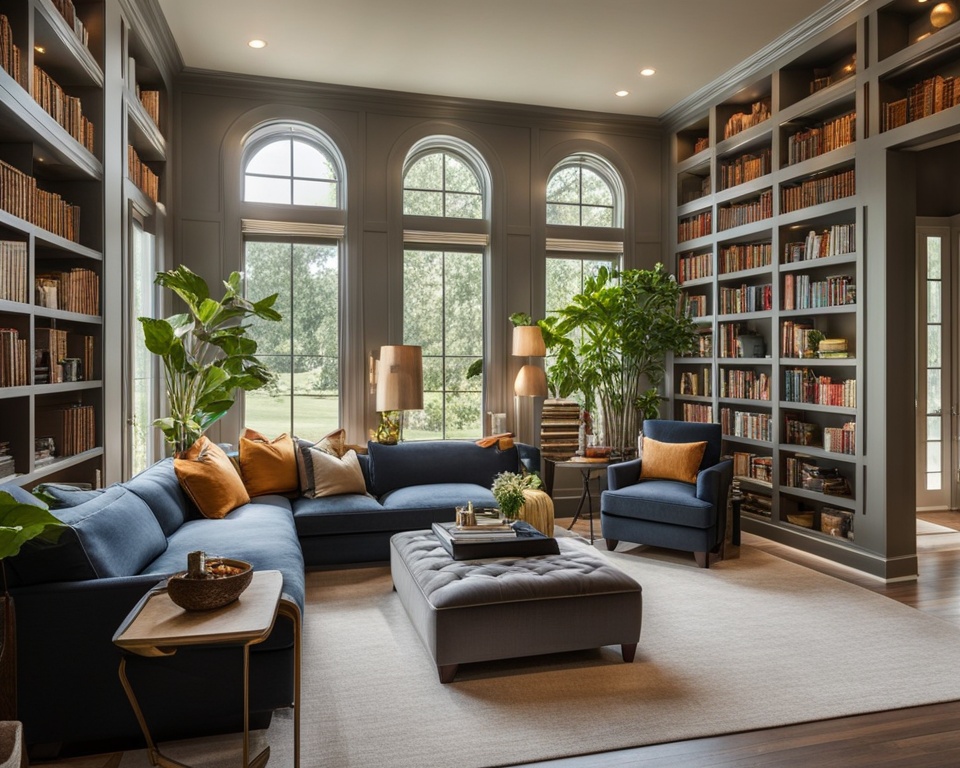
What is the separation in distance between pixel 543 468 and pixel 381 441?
1364 mm

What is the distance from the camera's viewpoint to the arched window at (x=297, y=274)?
605cm

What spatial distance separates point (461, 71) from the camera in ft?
18.8

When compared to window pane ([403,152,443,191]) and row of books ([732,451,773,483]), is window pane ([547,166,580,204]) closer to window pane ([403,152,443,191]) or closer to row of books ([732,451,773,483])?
window pane ([403,152,443,191])

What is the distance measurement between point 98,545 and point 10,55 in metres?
2.05

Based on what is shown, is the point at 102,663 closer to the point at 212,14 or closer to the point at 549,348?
the point at 212,14

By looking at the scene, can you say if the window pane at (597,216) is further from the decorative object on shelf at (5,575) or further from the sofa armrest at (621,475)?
the decorative object on shelf at (5,575)

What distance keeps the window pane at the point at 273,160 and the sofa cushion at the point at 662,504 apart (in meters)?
3.72

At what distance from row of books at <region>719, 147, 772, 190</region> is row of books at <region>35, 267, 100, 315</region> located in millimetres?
4781

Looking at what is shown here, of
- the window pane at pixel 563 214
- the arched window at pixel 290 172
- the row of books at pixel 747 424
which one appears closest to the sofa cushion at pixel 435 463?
the row of books at pixel 747 424

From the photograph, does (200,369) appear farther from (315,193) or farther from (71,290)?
Answer: (315,193)

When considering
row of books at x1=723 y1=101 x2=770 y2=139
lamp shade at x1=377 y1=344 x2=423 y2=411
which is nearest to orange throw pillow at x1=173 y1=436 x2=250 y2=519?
lamp shade at x1=377 y1=344 x2=423 y2=411

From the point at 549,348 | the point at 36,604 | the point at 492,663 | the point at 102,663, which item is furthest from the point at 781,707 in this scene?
the point at 549,348

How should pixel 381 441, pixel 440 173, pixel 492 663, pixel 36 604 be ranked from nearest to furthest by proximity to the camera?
pixel 36 604
pixel 492 663
pixel 381 441
pixel 440 173

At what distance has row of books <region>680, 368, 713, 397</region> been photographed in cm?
642
